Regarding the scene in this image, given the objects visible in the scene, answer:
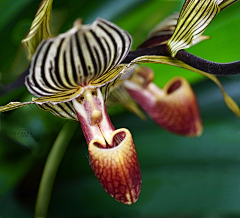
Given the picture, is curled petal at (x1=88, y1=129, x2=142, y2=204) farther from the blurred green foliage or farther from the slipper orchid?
the blurred green foliage

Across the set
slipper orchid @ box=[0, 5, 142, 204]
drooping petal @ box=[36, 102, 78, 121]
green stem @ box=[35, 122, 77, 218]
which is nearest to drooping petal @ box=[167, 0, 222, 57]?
slipper orchid @ box=[0, 5, 142, 204]

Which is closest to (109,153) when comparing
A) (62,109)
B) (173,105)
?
(62,109)

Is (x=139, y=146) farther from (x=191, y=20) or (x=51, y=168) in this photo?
(x=191, y=20)

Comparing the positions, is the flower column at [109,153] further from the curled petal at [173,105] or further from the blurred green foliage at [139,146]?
the curled petal at [173,105]

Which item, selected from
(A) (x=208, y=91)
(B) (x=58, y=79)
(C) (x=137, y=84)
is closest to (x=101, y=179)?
(B) (x=58, y=79)

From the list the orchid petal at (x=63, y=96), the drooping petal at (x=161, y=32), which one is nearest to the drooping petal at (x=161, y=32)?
the drooping petal at (x=161, y=32)

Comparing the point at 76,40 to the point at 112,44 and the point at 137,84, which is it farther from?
the point at 137,84
